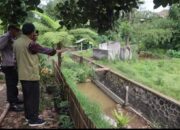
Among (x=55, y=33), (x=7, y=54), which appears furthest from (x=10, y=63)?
(x=55, y=33)

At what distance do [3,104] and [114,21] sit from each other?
10.5 feet

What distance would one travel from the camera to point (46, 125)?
4.44m

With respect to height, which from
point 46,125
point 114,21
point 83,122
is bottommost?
point 46,125

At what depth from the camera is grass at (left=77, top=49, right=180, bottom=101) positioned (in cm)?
1060

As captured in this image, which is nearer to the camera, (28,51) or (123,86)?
(28,51)

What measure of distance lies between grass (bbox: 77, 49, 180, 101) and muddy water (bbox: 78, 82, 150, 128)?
3.84ft

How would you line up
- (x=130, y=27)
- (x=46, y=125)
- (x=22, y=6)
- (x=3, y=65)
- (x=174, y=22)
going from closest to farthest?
(x=22, y=6) → (x=46, y=125) → (x=3, y=65) → (x=130, y=27) → (x=174, y=22)

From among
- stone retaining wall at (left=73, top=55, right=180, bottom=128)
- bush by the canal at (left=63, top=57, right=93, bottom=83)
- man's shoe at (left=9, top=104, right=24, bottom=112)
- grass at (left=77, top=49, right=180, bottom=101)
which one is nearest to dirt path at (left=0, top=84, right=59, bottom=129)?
man's shoe at (left=9, top=104, right=24, bottom=112)

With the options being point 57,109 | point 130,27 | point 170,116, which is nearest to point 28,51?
point 57,109

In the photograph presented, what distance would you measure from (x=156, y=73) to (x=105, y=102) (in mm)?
3426

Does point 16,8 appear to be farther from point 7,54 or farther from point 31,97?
point 7,54

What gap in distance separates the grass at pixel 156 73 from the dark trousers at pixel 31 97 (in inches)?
232

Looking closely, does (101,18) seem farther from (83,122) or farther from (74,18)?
(83,122)

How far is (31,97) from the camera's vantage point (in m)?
4.12
